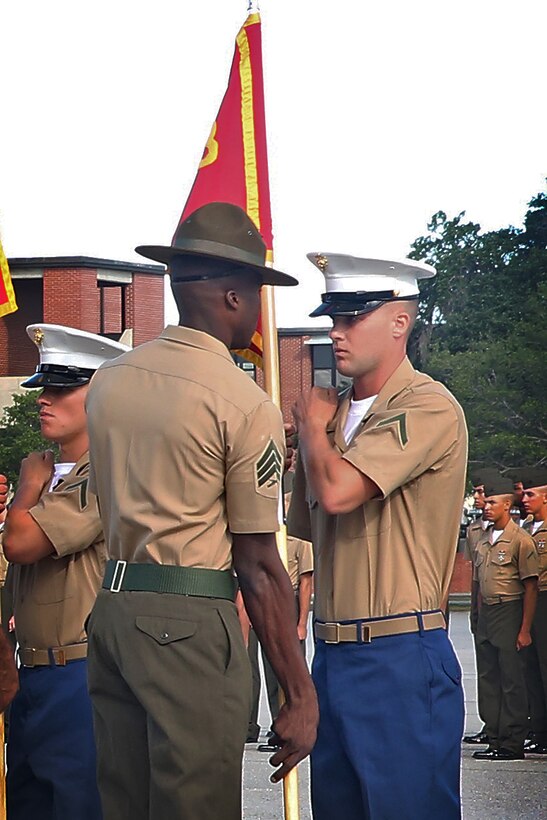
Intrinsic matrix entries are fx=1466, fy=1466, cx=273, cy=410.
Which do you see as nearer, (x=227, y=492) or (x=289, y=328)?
(x=227, y=492)

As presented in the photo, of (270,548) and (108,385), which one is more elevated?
(108,385)

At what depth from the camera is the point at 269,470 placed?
3.48 meters

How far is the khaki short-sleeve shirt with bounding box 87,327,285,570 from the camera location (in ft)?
11.2

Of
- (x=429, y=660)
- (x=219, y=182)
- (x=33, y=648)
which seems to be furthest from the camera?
(x=219, y=182)

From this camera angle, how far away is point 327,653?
14.2ft

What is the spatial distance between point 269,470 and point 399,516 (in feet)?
2.95

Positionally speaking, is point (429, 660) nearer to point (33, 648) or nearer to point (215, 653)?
point (215, 653)

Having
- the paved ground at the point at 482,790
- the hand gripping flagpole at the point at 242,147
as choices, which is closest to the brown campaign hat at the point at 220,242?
the hand gripping flagpole at the point at 242,147

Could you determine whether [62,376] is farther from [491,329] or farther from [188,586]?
[491,329]

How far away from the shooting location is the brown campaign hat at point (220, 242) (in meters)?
3.56

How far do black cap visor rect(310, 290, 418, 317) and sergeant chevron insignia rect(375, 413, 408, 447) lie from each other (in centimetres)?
35

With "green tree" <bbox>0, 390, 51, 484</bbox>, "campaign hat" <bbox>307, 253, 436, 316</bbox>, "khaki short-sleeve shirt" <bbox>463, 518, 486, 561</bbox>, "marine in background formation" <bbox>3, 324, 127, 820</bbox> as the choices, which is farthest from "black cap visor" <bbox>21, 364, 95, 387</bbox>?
"green tree" <bbox>0, 390, 51, 484</bbox>

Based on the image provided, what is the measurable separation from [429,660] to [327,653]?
31cm

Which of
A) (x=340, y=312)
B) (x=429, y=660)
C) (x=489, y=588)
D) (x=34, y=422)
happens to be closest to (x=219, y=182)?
(x=340, y=312)
